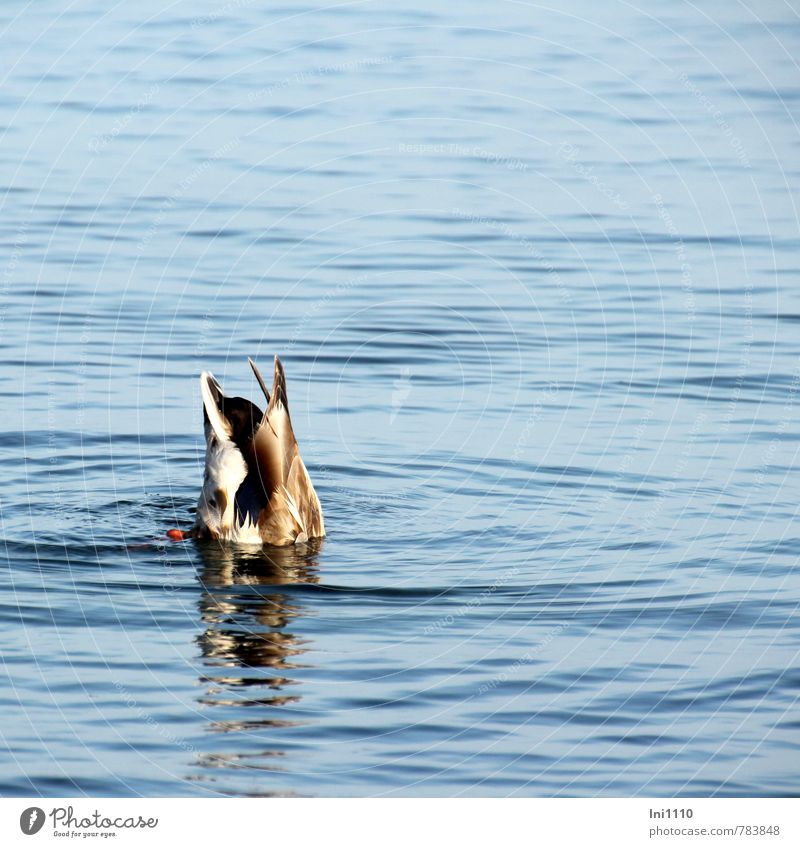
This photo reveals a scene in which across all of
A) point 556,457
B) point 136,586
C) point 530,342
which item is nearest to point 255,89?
point 530,342

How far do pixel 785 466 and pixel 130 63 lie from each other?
57.9ft

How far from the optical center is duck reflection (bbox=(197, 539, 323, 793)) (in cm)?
768
